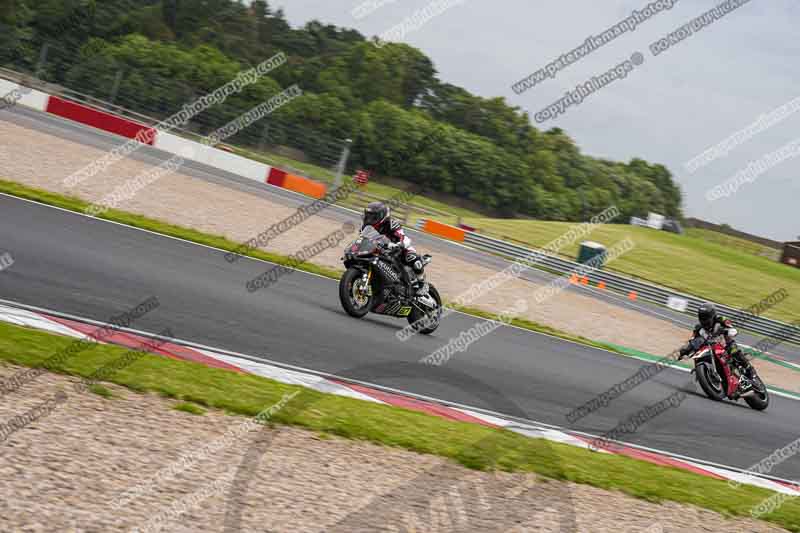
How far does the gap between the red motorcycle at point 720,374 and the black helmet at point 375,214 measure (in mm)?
5361

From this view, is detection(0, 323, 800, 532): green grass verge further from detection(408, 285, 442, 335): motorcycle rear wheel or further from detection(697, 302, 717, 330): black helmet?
detection(697, 302, 717, 330): black helmet

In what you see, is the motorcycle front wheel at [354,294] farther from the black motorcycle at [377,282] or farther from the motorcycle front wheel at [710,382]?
the motorcycle front wheel at [710,382]

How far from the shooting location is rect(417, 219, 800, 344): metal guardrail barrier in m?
32.2

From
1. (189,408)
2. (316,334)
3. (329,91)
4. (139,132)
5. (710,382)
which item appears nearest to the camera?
(189,408)

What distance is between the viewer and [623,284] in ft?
109

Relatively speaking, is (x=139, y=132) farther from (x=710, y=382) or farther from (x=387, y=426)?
(x=387, y=426)

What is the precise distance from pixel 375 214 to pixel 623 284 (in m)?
23.4

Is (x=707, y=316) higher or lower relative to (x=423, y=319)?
higher

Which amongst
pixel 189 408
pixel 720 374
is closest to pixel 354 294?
pixel 189 408

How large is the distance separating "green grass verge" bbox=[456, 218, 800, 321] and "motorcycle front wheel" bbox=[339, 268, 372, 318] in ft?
79.4

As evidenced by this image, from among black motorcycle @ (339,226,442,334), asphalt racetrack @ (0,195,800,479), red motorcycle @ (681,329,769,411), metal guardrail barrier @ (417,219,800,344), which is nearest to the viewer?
asphalt racetrack @ (0,195,800,479)

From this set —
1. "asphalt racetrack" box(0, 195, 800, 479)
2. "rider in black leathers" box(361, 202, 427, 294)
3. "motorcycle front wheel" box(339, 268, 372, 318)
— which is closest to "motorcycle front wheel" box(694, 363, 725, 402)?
"asphalt racetrack" box(0, 195, 800, 479)

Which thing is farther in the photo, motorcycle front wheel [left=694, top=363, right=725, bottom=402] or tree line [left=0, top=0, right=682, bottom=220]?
tree line [left=0, top=0, right=682, bottom=220]

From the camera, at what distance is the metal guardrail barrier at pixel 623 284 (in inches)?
1270
